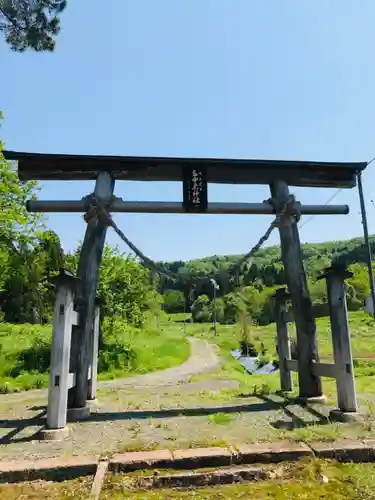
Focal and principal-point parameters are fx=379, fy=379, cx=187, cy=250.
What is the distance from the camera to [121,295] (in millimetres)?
22266

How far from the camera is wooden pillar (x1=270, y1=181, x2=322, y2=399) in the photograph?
22.5ft

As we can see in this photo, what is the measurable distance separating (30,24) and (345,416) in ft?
32.5

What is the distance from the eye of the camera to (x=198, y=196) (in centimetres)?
734

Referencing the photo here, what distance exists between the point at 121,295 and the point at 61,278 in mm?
16883

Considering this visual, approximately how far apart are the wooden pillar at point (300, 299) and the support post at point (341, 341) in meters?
0.82

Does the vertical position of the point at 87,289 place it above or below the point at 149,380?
above

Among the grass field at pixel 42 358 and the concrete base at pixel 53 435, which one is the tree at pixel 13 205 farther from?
Answer: the concrete base at pixel 53 435

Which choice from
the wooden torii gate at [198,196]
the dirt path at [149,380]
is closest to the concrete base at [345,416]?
the wooden torii gate at [198,196]

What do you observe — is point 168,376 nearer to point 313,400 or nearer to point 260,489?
point 313,400

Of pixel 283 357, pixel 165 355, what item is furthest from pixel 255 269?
pixel 283 357

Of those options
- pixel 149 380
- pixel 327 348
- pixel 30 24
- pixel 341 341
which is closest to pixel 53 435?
pixel 341 341

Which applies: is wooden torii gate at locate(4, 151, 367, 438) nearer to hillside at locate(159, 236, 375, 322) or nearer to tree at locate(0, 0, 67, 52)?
hillside at locate(159, 236, 375, 322)

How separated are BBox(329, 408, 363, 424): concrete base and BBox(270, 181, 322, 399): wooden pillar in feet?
4.08

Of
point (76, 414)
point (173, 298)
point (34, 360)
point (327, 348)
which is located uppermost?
point (173, 298)
